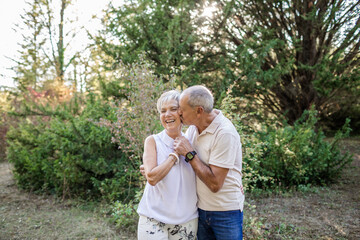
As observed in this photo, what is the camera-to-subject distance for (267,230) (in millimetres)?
3648

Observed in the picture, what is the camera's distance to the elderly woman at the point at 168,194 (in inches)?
69.9

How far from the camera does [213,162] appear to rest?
1733 millimetres

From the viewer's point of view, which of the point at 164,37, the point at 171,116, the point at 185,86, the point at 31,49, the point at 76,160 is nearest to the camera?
the point at 171,116

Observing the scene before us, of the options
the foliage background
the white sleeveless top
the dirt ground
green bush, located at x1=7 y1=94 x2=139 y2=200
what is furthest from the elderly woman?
green bush, located at x1=7 y1=94 x2=139 y2=200

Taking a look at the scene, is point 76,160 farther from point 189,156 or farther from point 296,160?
point 296,160

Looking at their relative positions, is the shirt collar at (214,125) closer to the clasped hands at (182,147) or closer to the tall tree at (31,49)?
the clasped hands at (182,147)

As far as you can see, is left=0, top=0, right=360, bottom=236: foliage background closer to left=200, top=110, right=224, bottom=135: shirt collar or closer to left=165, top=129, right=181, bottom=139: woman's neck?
left=165, top=129, right=181, bottom=139: woman's neck

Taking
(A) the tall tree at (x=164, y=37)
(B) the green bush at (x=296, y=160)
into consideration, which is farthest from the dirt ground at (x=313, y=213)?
(A) the tall tree at (x=164, y=37)

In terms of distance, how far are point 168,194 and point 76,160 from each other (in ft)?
12.5

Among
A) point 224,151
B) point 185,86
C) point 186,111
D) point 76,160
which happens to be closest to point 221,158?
point 224,151

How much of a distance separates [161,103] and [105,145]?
338cm

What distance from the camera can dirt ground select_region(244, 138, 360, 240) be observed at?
3.60 m

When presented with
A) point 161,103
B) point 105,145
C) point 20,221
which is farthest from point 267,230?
point 20,221

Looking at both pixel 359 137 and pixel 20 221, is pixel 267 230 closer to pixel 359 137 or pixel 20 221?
pixel 20 221
